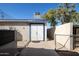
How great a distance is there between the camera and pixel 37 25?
2011 centimetres

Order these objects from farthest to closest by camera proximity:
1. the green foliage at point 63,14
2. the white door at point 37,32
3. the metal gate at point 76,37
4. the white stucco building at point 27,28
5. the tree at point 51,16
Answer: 1. the green foliage at point 63,14
2. the tree at point 51,16
3. the white door at point 37,32
4. the white stucco building at point 27,28
5. the metal gate at point 76,37

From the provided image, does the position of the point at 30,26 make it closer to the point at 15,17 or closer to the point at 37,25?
the point at 37,25

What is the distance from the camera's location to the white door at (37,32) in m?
20.0

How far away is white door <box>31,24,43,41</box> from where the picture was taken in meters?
20.0

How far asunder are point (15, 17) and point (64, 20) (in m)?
6.97

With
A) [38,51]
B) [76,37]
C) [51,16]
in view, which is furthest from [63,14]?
[38,51]

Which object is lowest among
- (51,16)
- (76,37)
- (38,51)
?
(38,51)

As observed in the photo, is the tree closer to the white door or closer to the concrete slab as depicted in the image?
the white door

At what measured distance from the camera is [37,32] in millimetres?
20156

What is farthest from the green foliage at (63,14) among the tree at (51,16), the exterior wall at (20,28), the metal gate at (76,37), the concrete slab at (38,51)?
the metal gate at (76,37)

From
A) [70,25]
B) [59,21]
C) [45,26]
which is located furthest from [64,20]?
[70,25]

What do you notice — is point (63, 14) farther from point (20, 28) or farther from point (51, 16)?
point (20, 28)

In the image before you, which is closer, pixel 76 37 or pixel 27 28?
pixel 76 37

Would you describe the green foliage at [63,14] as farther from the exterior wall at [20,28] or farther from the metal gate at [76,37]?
the metal gate at [76,37]
